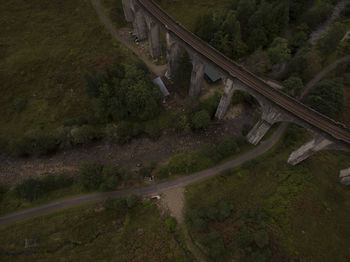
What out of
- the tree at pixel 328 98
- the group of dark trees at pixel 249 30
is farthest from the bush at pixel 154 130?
the tree at pixel 328 98

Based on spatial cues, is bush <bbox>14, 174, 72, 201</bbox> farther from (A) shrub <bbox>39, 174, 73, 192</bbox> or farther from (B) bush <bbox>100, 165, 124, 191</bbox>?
(B) bush <bbox>100, 165, 124, 191</bbox>

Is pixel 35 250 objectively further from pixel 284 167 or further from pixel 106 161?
pixel 284 167

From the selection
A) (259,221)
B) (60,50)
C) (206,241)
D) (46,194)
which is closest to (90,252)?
(46,194)

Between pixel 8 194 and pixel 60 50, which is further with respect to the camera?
pixel 60 50

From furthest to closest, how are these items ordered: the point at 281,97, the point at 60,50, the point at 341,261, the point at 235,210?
the point at 60,50 → the point at 281,97 → the point at 235,210 → the point at 341,261

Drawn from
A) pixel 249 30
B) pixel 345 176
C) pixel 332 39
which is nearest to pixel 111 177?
pixel 345 176

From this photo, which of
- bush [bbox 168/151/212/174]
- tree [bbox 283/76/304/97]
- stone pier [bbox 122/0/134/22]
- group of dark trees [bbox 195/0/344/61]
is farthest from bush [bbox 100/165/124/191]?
stone pier [bbox 122/0/134/22]
